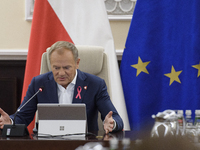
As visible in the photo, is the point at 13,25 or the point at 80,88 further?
the point at 13,25

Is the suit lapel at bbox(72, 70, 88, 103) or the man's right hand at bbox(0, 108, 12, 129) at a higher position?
the suit lapel at bbox(72, 70, 88, 103)

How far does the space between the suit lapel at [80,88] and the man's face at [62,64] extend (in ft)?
0.30

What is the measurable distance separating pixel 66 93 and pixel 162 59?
3.23 feet

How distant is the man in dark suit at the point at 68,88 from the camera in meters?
1.64

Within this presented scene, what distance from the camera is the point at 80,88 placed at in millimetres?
1722

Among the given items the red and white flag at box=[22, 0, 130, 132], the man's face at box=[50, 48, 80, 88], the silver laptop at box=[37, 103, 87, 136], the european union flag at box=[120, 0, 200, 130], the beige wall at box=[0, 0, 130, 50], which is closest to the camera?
the silver laptop at box=[37, 103, 87, 136]

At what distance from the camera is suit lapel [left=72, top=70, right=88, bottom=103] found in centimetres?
168

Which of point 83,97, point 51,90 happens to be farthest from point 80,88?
point 51,90

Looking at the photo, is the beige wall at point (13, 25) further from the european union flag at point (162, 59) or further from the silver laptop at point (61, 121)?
the silver laptop at point (61, 121)

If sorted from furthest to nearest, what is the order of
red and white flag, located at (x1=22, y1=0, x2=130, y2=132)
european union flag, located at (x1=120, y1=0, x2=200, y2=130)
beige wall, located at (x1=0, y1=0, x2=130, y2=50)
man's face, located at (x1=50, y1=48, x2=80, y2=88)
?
beige wall, located at (x1=0, y1=0, x2=130, y2=50) → red and white flag, located at (x1=22, y1=0, x2=130, y2=132) → european union flag, located at (x1=120, y1=0, x2=200, y2=130) → man's face, located at (x1=50, y1=48, x2=80, y2=88)

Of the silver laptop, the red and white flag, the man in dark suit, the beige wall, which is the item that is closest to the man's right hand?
the man in dark suit

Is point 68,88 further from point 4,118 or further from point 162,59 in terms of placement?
point 162,59

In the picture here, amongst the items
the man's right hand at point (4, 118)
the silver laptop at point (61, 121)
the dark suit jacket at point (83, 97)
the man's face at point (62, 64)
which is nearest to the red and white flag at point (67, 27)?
the dark suit jacket at point (83, 97)

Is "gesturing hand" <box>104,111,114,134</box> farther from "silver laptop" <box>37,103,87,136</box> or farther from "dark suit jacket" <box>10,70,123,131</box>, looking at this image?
"dark suit jacket" <box>10,70,123,131</box>
